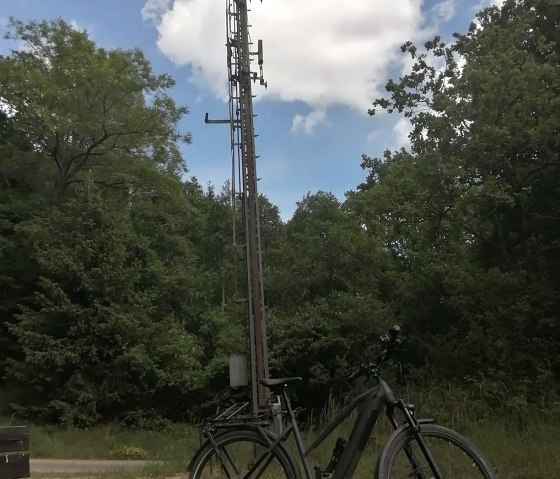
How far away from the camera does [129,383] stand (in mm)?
21547

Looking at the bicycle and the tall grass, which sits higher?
the bicycle

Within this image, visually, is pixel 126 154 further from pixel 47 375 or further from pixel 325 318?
pixel 325 318

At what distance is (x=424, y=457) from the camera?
3258 millimetres

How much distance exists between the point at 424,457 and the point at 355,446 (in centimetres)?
39

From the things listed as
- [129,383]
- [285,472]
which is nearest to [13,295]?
[129,383]

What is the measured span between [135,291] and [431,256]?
11455 millimetres

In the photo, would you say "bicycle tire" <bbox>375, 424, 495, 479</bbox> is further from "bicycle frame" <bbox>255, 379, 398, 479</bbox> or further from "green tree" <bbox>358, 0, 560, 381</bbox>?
"green tree" <bbox>358, 0, 560, 381</bbox>

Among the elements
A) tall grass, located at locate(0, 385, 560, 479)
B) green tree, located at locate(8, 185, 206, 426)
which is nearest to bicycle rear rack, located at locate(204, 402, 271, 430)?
tall grass, located at locate(0, 385, 560, 479)

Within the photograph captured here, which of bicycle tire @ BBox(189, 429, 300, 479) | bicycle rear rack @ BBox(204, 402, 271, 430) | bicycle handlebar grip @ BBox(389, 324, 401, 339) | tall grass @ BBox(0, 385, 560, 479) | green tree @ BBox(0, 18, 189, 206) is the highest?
green tree @ BBox(0, 18, 189, 206)

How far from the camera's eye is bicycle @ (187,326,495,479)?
128 inches

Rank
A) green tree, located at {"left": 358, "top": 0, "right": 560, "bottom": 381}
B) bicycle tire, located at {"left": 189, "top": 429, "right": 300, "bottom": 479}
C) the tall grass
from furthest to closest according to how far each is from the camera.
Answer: green tree, located at {"left": 358, "top": 0, "right": 560, "bottom": 381} → the tall grass → bicycle tire, located at {"left": 189, "top": 429, "right": 300, "bottom": 479}

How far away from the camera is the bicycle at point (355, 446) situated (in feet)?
10.7

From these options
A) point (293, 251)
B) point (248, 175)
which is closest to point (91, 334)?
point (293, 251)

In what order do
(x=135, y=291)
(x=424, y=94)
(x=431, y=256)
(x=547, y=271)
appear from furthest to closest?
1. (x=135, y=291)
2. (x=431, y=256)
3. (x=424, y=94)
4. (x=547, y=271)
